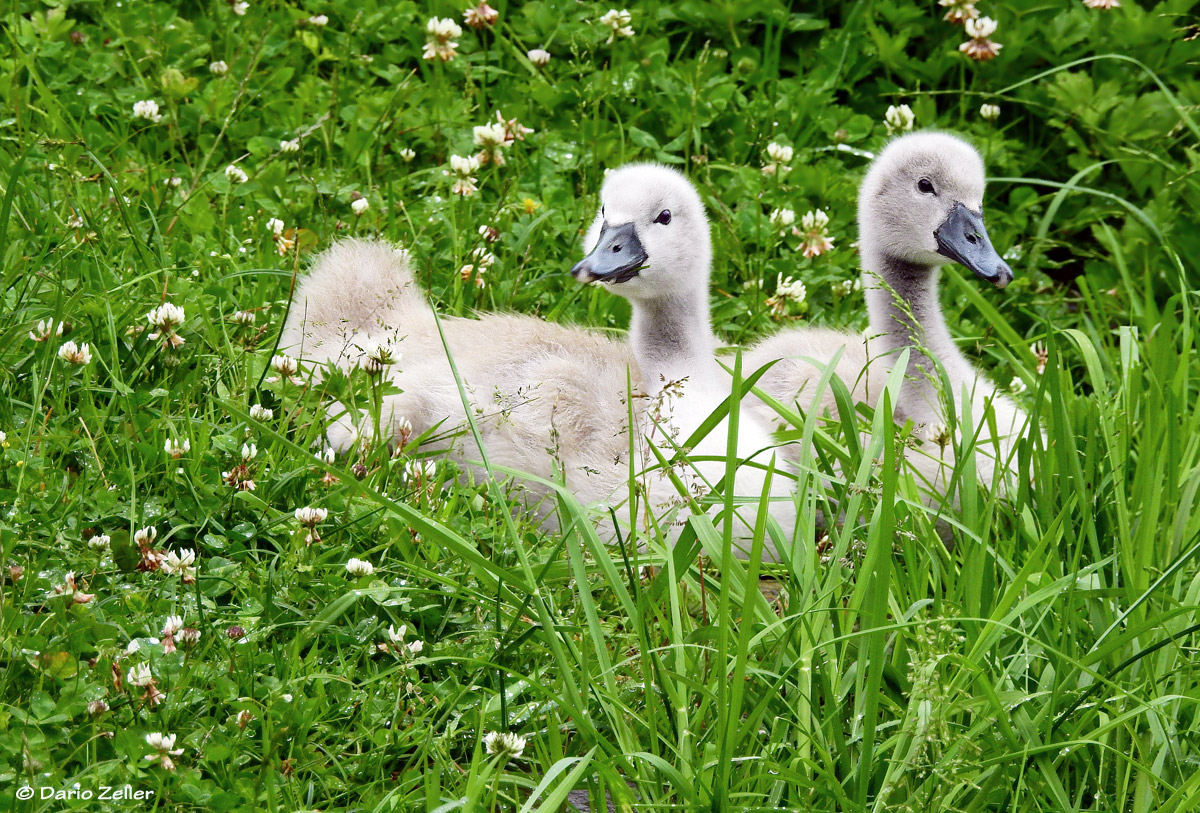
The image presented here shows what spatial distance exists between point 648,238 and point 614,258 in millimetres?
135

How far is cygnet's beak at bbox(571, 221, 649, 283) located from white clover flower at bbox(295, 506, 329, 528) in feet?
3.62

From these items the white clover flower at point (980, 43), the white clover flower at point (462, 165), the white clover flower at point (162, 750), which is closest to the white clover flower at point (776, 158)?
the white clover flower at point (980, 43)

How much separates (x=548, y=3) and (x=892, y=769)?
4.56m

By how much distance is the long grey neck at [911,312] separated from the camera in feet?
14.0

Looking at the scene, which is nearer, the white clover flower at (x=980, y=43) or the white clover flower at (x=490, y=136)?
the white clover flower at (x=490, y=136)

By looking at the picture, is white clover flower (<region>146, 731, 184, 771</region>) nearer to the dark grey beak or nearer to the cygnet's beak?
the cygnet's beak

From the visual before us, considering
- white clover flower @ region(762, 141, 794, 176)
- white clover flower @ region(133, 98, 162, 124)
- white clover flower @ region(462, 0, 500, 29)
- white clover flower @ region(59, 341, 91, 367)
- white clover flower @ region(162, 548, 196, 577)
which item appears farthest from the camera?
white clover flower @ region(462, 0, 500, 29)

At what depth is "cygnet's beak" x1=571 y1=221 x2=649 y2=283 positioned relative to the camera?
3.96 m

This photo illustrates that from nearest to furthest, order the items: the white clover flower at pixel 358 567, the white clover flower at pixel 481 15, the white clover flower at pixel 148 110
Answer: the white clover flower at pixel 358 567
the white clover flower at pixel 148 110
the white clover flower at pixel 481 15

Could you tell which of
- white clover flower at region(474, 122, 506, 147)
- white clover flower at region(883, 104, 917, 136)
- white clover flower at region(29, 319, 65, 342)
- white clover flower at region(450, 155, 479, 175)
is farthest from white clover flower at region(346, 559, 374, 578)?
white clover flower at region(883, 104, 917, 136)

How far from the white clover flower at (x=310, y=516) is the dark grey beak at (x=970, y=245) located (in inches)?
80.8

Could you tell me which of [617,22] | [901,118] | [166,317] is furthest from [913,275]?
[166,317]

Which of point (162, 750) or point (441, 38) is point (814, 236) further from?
point (162, 750)

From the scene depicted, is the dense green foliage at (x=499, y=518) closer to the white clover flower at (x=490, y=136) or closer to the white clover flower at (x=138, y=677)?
the white clover flower at (x=138, y=677)
